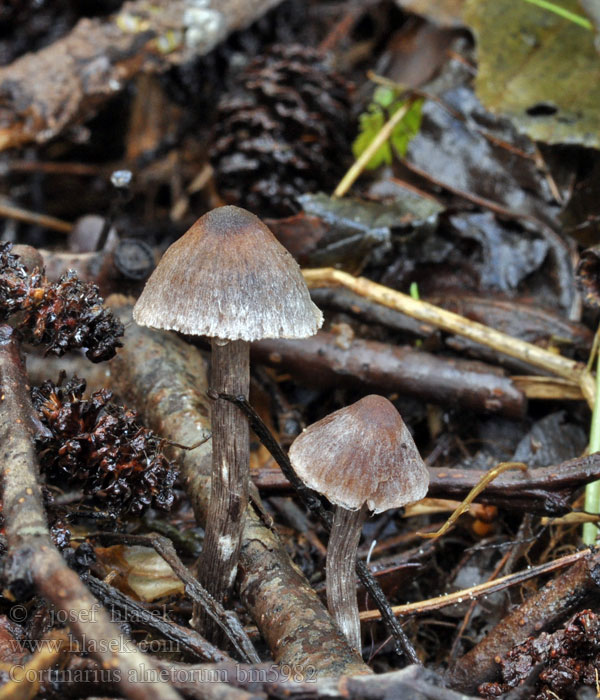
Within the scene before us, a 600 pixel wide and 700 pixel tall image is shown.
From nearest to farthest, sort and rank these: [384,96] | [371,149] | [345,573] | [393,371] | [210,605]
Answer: [210,605]
[345,573]
[393,371]
[371,149]
[384,96]

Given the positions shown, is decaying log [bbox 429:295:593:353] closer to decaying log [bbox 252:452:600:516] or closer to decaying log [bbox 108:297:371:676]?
decaying log [bbox 252:452:600:516]

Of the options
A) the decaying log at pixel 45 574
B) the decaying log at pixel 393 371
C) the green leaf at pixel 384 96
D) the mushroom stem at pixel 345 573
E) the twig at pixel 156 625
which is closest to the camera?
the decaying log at pixel 45 574

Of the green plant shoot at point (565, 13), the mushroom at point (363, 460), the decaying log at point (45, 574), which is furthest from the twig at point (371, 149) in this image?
the decaying log at point (45, 574)

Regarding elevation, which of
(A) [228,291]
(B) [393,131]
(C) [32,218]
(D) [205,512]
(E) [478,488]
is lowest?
(C) [32,218]

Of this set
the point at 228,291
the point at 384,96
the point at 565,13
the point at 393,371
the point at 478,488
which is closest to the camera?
the point at 228,291

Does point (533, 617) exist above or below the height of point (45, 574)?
below

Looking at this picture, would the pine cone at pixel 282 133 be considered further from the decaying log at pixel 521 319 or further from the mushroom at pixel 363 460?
the mushroom at pixel 363 460

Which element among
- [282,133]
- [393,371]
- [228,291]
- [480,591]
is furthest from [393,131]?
[480,591]

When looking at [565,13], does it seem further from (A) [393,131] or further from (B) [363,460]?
(B) [363,460]

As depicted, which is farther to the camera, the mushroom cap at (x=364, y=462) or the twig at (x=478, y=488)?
the twig at (x=478, y=488)
